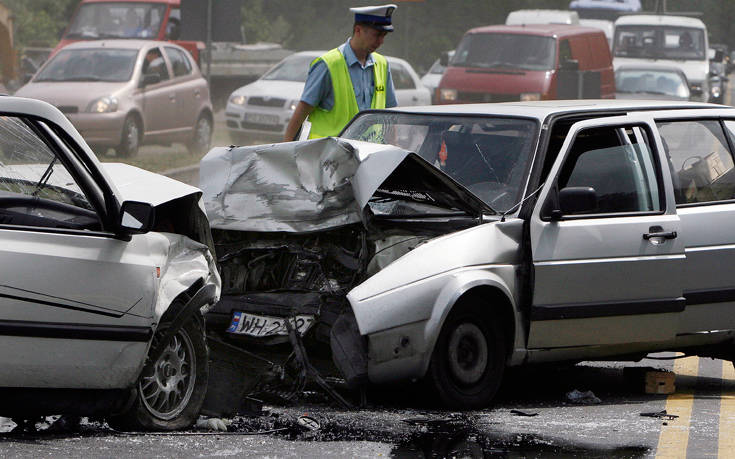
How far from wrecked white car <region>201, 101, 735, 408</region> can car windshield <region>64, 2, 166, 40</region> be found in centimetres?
1983

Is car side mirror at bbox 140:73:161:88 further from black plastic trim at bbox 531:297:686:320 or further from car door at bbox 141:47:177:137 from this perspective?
black plastic trim at bbox 531:297:686:320

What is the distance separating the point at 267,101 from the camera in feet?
77.6

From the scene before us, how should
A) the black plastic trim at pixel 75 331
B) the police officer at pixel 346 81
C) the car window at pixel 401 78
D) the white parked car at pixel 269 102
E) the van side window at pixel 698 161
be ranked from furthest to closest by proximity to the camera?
the car window at pixel 401 78 < the white parked car at pixel 269 102 < the police officer at pixel 346 81 < the van side window at pixel 698 161 < the black plastic trim at pixel 75 331

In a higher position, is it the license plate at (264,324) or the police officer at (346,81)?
the police officer at (346,81)

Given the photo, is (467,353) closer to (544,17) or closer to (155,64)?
(155,64)

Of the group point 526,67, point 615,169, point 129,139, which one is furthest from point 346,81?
point 526,67

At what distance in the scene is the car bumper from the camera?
2017 cm

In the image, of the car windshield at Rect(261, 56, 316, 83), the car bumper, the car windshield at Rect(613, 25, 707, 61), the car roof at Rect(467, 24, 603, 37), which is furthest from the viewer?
the car windshield at Rect(613, 25, 707, 61)

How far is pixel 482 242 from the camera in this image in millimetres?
6875

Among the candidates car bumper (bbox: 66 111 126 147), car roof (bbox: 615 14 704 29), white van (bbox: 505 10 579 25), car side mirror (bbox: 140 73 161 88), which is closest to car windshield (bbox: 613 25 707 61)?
car roof (bbox: 615 14 704 29)

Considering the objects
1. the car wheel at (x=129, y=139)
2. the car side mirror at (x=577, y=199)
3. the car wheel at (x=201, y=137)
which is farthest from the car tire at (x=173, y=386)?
the car wheel at (x=201, y=137)

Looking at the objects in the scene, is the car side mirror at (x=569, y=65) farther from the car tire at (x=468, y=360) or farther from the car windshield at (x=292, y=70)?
the car tire at (x=468, y=360)

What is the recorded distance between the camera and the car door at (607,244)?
7078 mm

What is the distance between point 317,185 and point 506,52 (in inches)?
692
